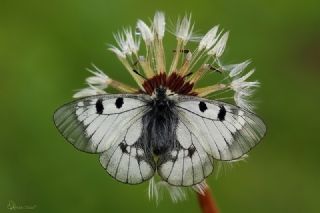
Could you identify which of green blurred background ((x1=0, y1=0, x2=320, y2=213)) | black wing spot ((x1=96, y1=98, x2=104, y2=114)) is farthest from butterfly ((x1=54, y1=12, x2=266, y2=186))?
green blurred background ((x1=0, y1=0, x2=320, y2=213))

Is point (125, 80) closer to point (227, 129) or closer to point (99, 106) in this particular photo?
point (99, 106)

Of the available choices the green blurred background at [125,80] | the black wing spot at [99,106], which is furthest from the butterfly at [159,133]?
the green blurred background at [125,80]

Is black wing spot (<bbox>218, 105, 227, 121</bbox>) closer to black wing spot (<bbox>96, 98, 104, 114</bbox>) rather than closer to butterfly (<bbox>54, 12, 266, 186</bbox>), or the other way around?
butterfly (<bbox>54, 12, 266, 186</bbox>)

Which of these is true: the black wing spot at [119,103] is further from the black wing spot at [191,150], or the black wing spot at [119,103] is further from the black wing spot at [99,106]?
the black wing spot at [191,150]

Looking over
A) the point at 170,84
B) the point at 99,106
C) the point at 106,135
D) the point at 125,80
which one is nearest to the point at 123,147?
the point at 106,135

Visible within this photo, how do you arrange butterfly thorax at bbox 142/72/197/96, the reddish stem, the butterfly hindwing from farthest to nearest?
butterfly thorax at bbox 142/72/197/96 → the butterfly hindwing → the reddish stem
